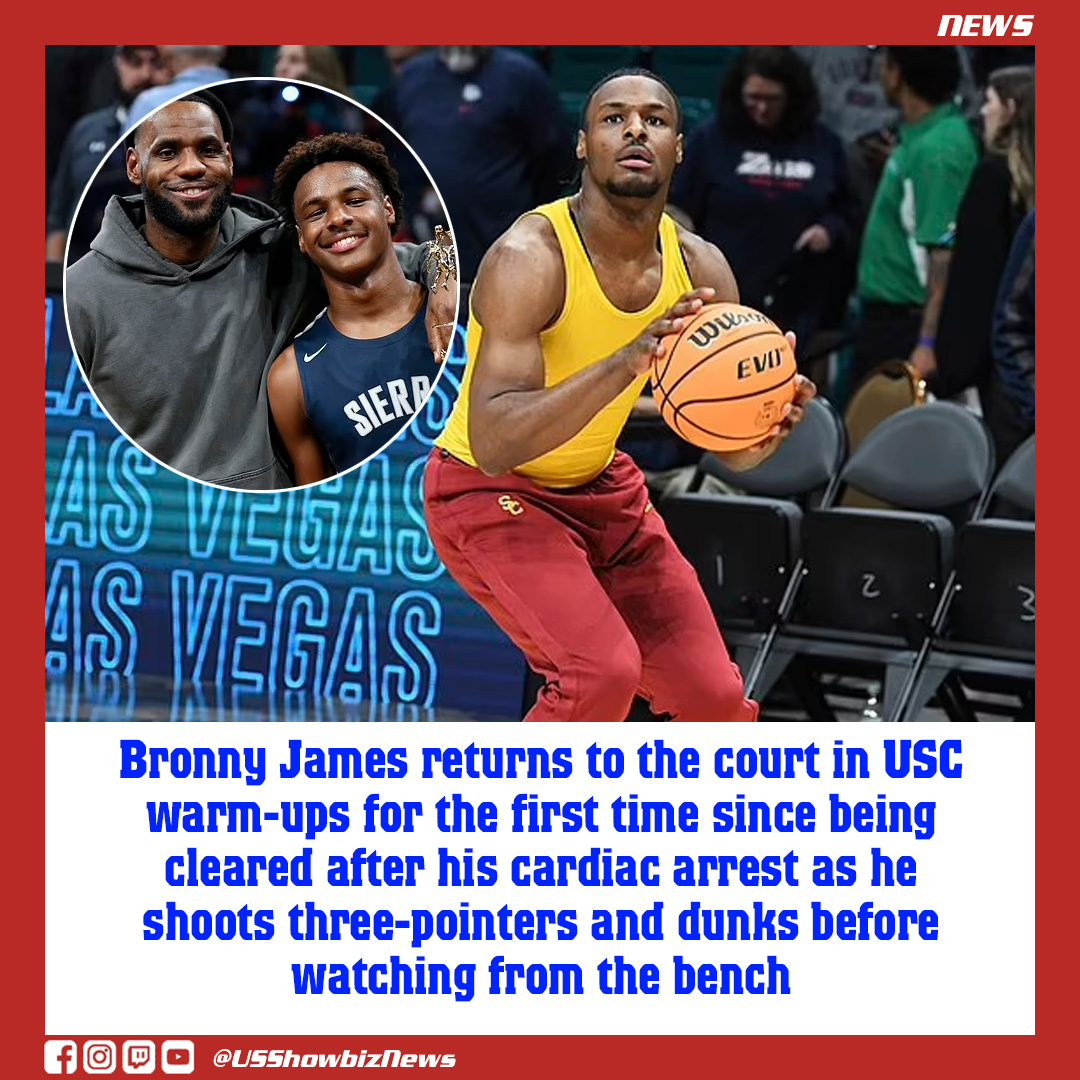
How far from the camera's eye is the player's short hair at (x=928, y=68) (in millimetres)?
9008

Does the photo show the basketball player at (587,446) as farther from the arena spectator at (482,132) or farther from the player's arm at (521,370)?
the arena spectator at (482,132)

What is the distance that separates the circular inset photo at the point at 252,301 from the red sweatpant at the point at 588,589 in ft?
1.20

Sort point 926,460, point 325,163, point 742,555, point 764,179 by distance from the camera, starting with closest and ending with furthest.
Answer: point 325,163, point 742,555, point 926,460, point 764,179

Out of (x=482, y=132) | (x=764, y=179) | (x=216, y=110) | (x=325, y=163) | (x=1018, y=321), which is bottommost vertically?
(x=1018, y=321)

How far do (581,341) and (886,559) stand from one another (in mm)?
2411

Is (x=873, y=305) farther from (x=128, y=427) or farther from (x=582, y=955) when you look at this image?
(x=582, y=955)

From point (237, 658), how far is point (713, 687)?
3.10m

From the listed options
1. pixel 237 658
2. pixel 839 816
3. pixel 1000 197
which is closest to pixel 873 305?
pixel 1000 197

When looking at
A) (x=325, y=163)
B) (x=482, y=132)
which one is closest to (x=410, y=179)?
(x=482, y=132)

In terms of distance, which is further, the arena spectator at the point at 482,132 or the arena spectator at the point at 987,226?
the arena spectator at the point at 482,132

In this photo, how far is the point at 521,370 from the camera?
18.7 ft

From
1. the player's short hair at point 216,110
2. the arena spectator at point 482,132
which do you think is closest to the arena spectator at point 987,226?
the arena spectator at point 482,132

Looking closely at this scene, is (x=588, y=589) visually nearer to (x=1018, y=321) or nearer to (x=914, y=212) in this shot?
(x=1018, y=321)
